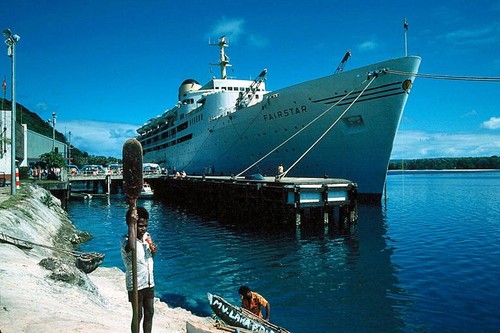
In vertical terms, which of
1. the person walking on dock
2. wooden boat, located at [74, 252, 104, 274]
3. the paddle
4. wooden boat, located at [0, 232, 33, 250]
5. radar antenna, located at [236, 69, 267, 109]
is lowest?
wooden boat, located at [74, 252, 104, 274]

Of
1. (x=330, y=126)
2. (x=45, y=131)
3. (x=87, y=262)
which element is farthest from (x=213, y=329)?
(x=45, y=131)

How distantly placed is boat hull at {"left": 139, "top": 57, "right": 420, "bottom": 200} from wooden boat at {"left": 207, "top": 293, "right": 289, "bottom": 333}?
1428cm

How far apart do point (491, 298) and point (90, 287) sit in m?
9.85

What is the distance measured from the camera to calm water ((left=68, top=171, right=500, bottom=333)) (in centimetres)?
859

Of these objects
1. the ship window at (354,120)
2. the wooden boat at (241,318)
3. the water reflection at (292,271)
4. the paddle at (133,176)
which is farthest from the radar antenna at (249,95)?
the paddle at (133,176)

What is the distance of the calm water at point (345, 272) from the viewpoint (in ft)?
28.2

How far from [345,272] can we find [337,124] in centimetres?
1473

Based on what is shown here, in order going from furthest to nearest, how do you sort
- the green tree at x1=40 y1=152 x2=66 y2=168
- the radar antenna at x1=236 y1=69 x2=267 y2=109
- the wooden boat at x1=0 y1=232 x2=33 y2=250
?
1. the green tree at x1=40 y1=152 x2=66 y2=168
2. the radar antenna at x1=236 y1=69 x2=267 y2=109
3. the wooden boat at x1=0 y1=232 x2=33 y2=250

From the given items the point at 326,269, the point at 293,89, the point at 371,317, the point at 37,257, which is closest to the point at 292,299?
the point at 371,317

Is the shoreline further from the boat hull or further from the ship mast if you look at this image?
the ship mast

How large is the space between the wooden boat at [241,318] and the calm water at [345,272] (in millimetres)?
1567

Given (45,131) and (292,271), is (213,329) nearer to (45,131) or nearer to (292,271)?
(292,271)

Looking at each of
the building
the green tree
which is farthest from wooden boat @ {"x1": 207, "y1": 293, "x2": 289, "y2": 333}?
the green tree

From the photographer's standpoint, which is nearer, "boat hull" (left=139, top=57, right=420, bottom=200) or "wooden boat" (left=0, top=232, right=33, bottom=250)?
"wooden boat" (left=0, top=232, right=33, bottom=250)
